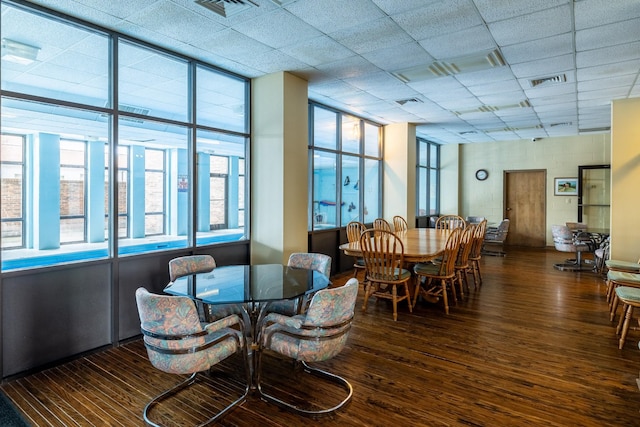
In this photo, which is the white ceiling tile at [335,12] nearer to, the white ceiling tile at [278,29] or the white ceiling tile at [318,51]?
the white ceiling tile at [278,29]

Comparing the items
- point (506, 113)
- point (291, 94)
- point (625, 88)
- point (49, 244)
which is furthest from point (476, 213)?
point (49, 244)

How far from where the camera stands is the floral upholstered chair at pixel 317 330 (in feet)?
7.25

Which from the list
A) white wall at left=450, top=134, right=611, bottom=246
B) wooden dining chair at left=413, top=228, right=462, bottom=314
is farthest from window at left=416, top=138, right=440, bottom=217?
wooden dining chair at left=413, top=228, right=462, bottom=314

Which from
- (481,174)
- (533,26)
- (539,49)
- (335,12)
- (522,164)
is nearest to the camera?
(335,12)

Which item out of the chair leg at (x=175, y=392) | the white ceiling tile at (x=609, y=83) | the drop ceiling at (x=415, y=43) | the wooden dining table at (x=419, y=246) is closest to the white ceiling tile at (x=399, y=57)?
the drop ceiling at (x=415, y=43)

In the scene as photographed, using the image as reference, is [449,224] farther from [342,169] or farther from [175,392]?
[175,392]

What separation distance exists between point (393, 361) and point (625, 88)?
5055 mm

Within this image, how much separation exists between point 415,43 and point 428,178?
683 cm

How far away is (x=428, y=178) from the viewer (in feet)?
33.5

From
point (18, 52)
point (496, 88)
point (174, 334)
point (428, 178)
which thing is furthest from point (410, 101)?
point (174, 334)

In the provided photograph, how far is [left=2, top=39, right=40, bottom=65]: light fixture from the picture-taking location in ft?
9.41

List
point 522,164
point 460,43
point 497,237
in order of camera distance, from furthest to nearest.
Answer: point 522,164 < point 497,237 < point 460,43

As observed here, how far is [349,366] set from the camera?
2.95 meters

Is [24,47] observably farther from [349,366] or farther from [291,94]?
[349,366]
